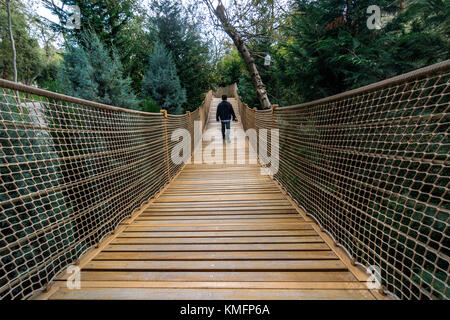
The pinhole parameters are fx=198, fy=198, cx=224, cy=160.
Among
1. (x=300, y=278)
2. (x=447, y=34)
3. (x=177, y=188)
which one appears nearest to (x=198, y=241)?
(x=300, y=278)

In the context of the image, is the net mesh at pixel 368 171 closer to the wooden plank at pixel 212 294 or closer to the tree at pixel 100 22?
the wooden plank at pixel 212 294

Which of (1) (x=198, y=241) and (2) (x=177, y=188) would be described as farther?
(2) (x=177, y=188)

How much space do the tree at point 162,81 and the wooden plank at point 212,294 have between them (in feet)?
23.9

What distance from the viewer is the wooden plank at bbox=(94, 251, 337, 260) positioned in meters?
1.47

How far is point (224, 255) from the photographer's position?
152cm

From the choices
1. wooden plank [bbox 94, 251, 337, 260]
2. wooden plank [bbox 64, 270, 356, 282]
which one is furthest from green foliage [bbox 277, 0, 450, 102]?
wooden plank [bbox 64, 270, 356, 282]

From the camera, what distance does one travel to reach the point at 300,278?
4.22 ft

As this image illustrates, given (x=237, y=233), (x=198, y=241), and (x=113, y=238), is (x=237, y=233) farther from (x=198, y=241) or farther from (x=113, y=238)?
(x=113, y=238)

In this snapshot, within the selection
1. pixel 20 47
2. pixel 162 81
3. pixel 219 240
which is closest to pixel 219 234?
pixel 219 240

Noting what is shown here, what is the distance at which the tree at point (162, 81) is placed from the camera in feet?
24.7

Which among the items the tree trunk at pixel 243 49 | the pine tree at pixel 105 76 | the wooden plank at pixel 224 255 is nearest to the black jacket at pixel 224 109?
the tree trunk at pixel 243 49

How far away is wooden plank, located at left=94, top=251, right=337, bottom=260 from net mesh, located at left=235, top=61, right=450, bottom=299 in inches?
11.0

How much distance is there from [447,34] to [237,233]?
3.25 metres

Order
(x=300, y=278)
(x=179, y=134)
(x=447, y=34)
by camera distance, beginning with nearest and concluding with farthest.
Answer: (x=300, y=278), (x=447, y=34), (x=179, y=134)
